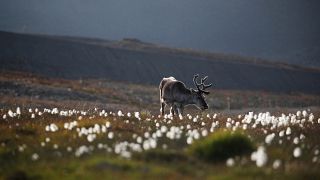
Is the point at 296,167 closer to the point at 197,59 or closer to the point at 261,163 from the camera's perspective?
the point at 261,163

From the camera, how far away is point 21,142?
13.2 metres

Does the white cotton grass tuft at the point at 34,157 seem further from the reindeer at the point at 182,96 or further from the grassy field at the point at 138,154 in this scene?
the reindeer at the point at 182,96

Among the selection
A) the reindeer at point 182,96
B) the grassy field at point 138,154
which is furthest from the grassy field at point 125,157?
the reindeer at point 182,96

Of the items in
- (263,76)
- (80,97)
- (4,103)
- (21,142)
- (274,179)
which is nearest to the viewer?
(274,179)

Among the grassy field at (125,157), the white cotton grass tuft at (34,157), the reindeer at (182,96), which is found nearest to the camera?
the grassy field at (125,157)

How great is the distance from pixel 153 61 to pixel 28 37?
21.2m

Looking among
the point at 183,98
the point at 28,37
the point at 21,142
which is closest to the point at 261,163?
the point at 21,142

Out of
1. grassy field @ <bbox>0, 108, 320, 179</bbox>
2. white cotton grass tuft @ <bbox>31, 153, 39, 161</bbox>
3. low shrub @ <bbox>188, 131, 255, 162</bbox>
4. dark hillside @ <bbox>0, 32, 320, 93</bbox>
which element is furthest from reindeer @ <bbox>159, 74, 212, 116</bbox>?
dark hillside @ <bbox>0, 32, 320, 93</bbox>

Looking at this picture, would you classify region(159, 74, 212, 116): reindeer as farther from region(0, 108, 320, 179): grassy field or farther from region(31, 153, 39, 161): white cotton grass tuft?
region(31, 153, 39, 161): white cotton grass tuft

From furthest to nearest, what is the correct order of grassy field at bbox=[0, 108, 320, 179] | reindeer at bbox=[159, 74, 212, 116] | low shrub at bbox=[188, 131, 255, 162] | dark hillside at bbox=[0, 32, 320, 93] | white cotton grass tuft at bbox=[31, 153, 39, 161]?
dark hillside at bbox=[0, 32, 320, 93] < reindeer at bbox=[159, 74, 212, 116] < low shrub at bbox=[188, 131, 255, 162] < white cotton grass tuft at bbox=[31, 153, 39, 161] < grassy field at bbox=[0, 108, 320, 179]

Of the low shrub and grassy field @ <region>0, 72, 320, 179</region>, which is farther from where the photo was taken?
the low shrub

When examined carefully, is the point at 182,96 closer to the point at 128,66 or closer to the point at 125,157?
the point at 125,157

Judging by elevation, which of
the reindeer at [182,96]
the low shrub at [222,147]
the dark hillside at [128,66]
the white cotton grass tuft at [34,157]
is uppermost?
the dark hillside at [128,66]

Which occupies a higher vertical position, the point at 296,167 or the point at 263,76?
the point at 263,76
